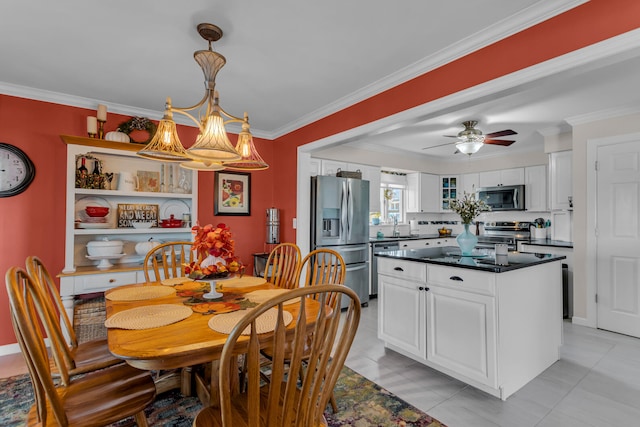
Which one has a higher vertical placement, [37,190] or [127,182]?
[127,182]

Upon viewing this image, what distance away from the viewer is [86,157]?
305 cm

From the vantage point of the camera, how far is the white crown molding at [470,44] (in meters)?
1.72

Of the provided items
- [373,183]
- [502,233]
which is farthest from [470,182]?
[373,183]

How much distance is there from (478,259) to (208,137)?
228 centimetres

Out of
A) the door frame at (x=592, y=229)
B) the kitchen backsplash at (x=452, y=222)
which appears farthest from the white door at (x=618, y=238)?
the kitchen backsplash at (x=452, y=222)

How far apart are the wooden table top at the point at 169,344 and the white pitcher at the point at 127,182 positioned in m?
2.33

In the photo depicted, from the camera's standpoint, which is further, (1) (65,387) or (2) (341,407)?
(2) (341,407)

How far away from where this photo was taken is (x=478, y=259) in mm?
2633

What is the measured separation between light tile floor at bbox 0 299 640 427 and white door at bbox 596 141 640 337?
33 centimetres

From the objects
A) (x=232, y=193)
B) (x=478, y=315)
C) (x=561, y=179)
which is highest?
(x=561, y=179)

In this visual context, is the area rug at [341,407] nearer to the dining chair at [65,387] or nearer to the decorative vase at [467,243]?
the dining chair at [65,387]

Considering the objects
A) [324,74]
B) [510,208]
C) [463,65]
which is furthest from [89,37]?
[510,208]

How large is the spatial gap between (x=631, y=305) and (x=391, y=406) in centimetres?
302

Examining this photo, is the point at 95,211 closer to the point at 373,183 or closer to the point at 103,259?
the point at 103,259
